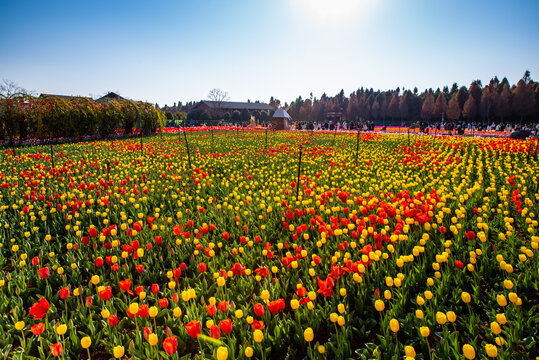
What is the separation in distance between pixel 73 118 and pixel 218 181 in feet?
54.7

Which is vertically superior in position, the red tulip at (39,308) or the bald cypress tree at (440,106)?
the bald cypress tree at (440,106)

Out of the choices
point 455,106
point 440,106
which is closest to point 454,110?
point 455,106

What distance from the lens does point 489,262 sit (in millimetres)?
3299

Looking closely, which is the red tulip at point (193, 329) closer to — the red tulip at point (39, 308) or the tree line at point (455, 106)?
the red tulip at point (39, 308)

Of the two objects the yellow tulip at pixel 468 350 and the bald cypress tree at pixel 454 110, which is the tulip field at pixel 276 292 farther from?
the bald cypress tree at pixel 454 110

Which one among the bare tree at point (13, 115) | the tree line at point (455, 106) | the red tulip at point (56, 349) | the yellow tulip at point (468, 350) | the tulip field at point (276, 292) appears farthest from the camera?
the tree line at point (455, 106)

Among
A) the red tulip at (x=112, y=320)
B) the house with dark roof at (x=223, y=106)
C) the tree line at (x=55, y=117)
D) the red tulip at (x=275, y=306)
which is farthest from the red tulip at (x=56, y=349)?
the house with dark roof at (x=223, y=106)

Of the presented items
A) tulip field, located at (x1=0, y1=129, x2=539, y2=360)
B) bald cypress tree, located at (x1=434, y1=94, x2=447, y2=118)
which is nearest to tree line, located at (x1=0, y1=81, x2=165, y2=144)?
tulip field, located at (x1=0, y1=129, x2=539, y2=360)

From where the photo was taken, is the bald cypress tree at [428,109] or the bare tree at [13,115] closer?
the bare tree at [13,115]

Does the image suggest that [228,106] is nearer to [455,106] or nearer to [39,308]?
[455,106]

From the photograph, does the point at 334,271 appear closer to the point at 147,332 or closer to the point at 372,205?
the point at 147,332

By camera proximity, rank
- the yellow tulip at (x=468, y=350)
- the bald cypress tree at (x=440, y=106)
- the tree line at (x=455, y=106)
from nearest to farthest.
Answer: the yellow tulip at (x=468, y=350), the tree line at (x=455, y=106), the bald cypress tree at (x=440, y=106)

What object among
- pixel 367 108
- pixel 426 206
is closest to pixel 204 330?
pixel 426 206

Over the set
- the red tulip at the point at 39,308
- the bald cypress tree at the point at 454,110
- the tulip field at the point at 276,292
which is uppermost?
the bald cypress tree at the point at 454,110
